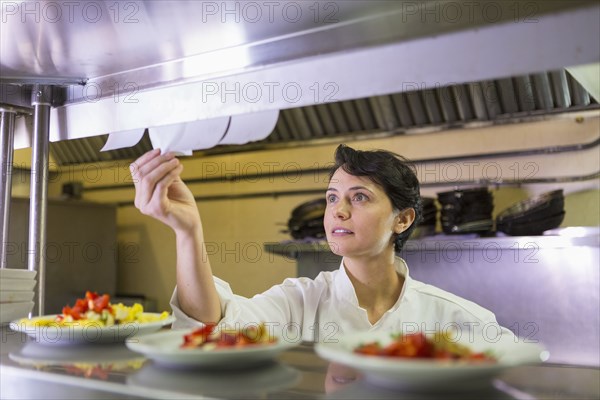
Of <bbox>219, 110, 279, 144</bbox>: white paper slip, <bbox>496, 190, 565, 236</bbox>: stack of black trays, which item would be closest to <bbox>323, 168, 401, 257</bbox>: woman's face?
<bbox>219, 110, 279, 144</bbox>: white paper slip

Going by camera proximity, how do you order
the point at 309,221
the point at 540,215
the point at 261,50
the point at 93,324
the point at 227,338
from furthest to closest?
1. the point at 309,221
2. the point at 540,215
3. the point at 261,50
4. the point at 93,324
5. the point at 227,338

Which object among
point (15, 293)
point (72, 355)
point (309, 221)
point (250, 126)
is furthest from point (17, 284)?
point (309, 221)

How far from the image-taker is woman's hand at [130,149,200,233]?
1282mm

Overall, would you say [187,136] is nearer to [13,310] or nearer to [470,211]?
[13,310]

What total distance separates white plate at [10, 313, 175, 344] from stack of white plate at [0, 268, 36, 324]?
1.11ft

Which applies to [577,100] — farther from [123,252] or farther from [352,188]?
[123,252]

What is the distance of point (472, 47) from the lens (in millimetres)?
1010

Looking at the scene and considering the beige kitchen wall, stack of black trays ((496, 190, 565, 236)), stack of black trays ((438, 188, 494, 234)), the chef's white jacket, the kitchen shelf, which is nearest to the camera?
the chef's white jacket

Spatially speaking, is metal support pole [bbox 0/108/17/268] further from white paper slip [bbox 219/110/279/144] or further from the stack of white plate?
white paper slip [bbox 219/110/279/144]

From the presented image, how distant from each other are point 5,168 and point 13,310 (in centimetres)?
45

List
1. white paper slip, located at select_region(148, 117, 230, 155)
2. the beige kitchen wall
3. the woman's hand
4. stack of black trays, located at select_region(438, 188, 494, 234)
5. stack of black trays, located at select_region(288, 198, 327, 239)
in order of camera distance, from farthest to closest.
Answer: stack of black trays, located at select_region(288, 198, 327, 239) → the beige kitchen wall → stack of black trays, located at select_region(438, 188, 494, 234) → white paper slip, located at select_region(148, 117, 230, 155) → the woman's hand

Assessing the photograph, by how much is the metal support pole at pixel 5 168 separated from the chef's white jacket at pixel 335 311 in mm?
612

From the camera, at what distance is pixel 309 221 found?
9.75 ft

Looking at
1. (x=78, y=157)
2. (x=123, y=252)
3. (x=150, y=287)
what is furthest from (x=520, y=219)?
(x=123, y=252)
